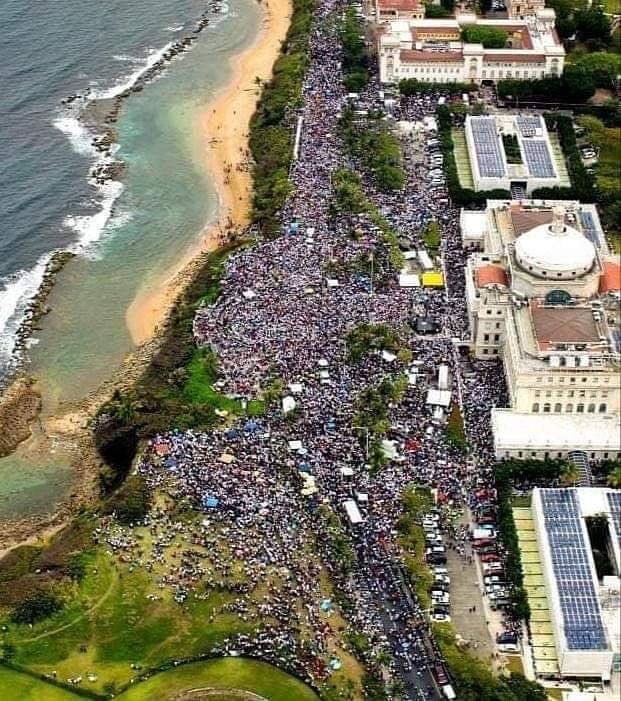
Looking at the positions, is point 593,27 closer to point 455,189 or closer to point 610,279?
point 455,189

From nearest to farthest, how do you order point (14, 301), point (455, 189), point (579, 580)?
point (579, 580)
point (14, 301)
point (455, 189)

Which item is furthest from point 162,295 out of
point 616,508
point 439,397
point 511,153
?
point 616,508

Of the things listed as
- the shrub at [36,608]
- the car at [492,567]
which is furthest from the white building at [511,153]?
the shrub at [36,608]

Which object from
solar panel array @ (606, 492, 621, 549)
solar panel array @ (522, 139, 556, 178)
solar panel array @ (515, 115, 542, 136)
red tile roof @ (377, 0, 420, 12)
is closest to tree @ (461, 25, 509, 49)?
red tile roof @ (377, 0, 420, 12)

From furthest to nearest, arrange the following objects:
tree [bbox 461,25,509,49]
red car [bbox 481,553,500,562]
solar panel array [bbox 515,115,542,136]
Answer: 1. tree [bbox 461,25,509,49]
2. solar panel array [bbox 515,115,542,136]
3. red car [bbox 481,553,500,562]

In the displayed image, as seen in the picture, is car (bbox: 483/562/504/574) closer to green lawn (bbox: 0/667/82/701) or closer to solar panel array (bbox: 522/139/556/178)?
green lawn (bbox: 0/667/82/701)

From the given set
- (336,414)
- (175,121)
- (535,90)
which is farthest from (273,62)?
(336,414)
